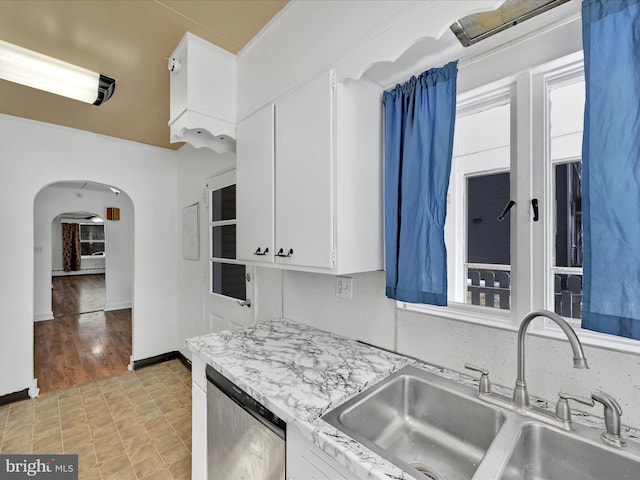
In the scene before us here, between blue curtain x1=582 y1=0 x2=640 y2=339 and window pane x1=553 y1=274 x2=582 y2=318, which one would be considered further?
window pane x1=553 y1=274 x2=582 y2=318

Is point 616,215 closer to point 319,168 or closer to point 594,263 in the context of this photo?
point 594,263

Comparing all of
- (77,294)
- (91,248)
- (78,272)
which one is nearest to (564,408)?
(77,294)

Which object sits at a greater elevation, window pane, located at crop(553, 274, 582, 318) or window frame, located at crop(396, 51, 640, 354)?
window frame, located at crop(396, 51, 640, 354)

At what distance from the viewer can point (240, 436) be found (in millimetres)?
1225

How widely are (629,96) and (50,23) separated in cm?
247

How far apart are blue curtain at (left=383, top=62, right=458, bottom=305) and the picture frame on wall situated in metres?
2.52

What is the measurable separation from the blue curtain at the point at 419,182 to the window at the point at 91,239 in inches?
461

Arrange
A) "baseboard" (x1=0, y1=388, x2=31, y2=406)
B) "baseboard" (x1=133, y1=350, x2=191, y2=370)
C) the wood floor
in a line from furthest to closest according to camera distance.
Result: 1. "baseboard" (x1=133, y1=350, x2=191, y2=370)
2. the wood floor
3. "baseboard" (x1=0, y1=388, x2=31, y2=406)

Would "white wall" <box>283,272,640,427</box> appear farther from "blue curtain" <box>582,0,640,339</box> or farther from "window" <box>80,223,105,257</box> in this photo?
"window" <box>80,223,105,257</box>

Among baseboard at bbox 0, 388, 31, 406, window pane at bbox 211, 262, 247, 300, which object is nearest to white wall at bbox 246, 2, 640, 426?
window pane at bbox 211, 262, 247, 300

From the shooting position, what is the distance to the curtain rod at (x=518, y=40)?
1.00 meters

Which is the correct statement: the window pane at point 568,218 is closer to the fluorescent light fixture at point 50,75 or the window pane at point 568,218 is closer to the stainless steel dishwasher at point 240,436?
the stainless steel dishwasher at point 240,436

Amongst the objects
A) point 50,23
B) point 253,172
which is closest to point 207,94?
point 253,172

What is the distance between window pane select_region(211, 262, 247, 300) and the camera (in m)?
2.63
